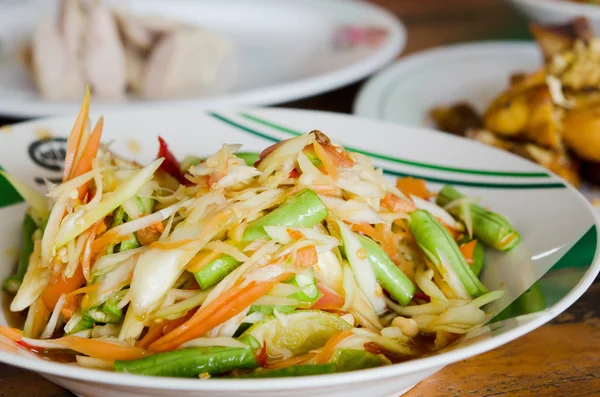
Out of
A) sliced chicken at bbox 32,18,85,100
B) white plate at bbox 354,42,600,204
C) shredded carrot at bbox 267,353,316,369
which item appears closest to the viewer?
shredded carrot at bbox 267,353,316,369

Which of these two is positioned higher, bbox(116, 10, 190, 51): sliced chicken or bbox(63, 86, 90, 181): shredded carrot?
bbox(116, 10, 190, 51): sliced chicken

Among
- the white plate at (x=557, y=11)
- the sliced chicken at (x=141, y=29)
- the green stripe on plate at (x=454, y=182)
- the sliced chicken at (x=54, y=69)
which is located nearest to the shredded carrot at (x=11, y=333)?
the green stripe on plate at (x=454, y=182)

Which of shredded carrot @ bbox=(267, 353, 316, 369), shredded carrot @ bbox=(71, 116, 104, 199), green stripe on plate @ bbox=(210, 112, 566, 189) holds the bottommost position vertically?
shredded carrot @ bbox=(267, 353, 316, 369)

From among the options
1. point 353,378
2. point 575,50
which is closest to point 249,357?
point 353,378

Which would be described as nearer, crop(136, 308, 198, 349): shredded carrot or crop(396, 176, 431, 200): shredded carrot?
crop(136, 308, 198, 349): shredded carrot

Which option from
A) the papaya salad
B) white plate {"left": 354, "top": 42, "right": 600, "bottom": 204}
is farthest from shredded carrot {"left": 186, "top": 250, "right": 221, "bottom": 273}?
white plate {"left": 354, "top": 42, "right": 600, "bottom": 204}

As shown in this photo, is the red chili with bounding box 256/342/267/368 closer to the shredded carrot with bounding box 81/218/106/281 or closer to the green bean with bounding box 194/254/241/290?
the green bean with bounding box 194/254/241/290

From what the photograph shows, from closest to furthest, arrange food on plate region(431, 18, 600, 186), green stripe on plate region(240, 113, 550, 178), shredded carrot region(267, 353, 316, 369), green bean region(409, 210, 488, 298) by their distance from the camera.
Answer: shredded carrot region(267, 353, 316, 369) < green bean region(409, 210, 488, 298) < green stripe on plate region(240, 113, 550, 178) < food on plate region(431, 18, 600, 186)

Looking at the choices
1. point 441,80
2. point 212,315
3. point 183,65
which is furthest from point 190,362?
point 441,80

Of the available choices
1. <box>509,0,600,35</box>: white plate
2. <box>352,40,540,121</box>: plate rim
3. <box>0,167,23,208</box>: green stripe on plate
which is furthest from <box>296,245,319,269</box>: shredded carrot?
<box>509,0,600,35</box>: white plate
